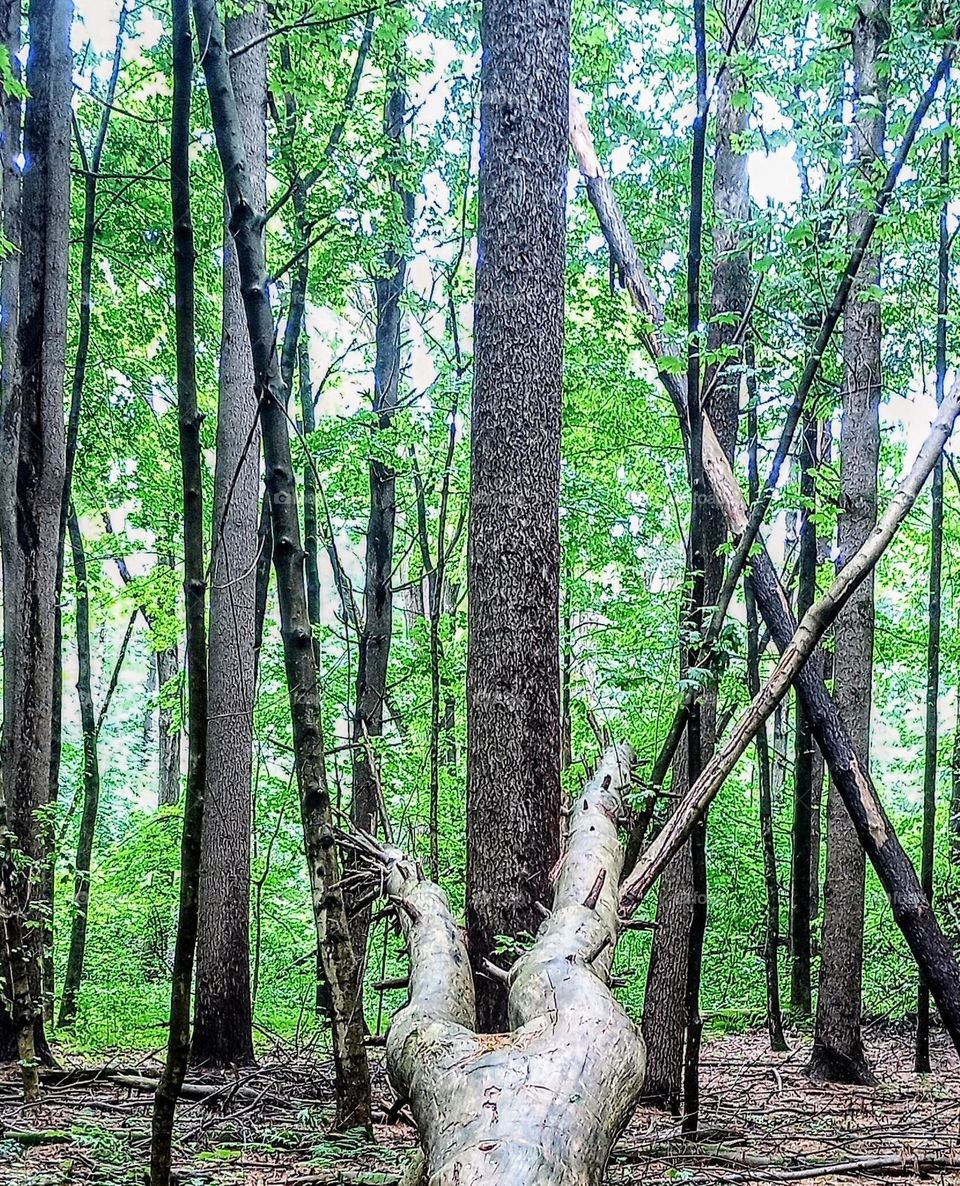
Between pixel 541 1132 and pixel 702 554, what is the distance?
11.6 ft

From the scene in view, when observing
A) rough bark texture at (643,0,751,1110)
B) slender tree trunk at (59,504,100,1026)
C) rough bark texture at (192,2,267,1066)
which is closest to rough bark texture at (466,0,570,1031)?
rough bark texture at (643,0,751,1110)

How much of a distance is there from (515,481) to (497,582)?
1.87 ft

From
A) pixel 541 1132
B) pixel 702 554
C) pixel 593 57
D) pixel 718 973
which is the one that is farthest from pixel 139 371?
pixel 541 1132

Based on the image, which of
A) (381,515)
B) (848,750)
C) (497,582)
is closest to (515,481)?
(497,582)

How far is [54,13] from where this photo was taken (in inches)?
285

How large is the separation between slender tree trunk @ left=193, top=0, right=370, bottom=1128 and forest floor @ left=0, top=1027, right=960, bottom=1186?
64cm

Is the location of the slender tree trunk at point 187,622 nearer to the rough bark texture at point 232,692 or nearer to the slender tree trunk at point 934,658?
the rough bark texture at point 232,692

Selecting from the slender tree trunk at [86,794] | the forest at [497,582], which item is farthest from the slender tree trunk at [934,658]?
the slender tree trunk at [86,794]

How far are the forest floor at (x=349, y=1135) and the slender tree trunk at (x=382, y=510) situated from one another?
383cm

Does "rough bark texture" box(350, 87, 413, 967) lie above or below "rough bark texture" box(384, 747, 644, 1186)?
above

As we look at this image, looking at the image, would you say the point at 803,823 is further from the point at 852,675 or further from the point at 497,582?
the point at 497,582

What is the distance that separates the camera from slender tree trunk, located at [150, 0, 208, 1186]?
341 centimetres

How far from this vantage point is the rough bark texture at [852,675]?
761 cm

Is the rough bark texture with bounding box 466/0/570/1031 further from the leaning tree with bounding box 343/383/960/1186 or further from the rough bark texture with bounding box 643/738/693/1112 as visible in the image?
the rough bark texture with bounding box 643/738/693/1112
